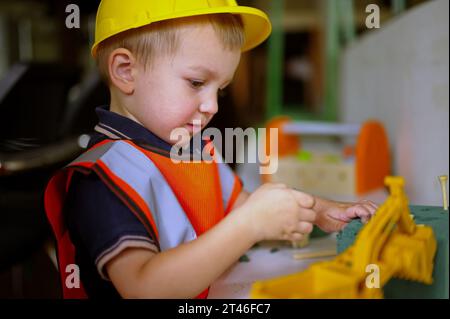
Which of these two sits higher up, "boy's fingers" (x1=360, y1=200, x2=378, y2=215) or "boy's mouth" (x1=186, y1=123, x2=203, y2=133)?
"boy's mouth" (x1=186, y1=123, x2=203, y2=133)

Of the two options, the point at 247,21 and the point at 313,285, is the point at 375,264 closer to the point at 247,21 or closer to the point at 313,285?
the point at 313,285

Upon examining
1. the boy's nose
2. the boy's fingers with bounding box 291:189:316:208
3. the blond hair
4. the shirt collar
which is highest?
the blond hair

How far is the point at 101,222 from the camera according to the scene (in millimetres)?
371

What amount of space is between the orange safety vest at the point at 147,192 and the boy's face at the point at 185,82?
0.03 metres

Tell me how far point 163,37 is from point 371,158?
0.59 metres

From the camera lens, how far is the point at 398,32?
872 millimetres

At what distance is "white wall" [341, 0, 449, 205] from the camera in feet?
2.10

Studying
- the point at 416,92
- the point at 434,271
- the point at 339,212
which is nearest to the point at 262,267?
the point at 339,212

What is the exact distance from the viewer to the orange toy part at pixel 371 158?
877mm

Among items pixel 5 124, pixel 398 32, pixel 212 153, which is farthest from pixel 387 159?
pixel 5 124

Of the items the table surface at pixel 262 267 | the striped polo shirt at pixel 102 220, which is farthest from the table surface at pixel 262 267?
the striped polo shirt at pixel 102 220

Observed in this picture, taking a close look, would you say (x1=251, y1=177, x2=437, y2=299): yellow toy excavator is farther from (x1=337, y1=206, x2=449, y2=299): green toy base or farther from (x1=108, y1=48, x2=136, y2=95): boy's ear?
(x1=108, y1=48, x2=136, y2=95): boy's ear

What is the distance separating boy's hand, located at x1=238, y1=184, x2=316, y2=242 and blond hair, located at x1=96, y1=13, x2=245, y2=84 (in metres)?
0.14

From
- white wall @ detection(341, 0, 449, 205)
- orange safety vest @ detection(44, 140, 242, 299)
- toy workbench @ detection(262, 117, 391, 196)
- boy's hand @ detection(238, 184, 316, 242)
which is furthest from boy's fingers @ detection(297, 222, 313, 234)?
toy workbench @ detection(262, 117, 391, 196)
